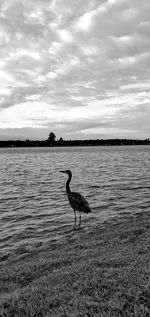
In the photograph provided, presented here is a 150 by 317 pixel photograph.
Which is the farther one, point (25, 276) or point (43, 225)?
point (43, 225)

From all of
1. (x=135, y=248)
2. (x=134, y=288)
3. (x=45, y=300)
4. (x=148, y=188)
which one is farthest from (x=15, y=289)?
(x=148, y=188)

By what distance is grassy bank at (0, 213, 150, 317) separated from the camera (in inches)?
243

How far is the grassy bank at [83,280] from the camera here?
6160 millimetres

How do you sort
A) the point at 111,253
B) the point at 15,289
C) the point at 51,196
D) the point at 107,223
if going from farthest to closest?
the point at 51,196
the point at 107,223
the point at 111,253
the point at 15,289

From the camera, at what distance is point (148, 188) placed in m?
29.8

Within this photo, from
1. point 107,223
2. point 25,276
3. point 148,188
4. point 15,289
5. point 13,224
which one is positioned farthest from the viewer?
point 148,188

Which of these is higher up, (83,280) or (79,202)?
(79,202)

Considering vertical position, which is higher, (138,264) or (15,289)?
(138,264)

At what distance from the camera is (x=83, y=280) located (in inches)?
298

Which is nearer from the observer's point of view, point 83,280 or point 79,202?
point 83,280

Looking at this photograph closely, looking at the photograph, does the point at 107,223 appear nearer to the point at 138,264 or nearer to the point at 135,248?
the point at 135,248

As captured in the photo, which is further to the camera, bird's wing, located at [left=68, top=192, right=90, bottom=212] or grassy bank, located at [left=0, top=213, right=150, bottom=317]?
bird's wing, located at [left=68, top=192, right=90, bottom=212]

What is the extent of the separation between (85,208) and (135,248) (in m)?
6.51

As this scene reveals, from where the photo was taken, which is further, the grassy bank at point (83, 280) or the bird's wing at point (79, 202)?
the bird's wing at point (79, 202)
